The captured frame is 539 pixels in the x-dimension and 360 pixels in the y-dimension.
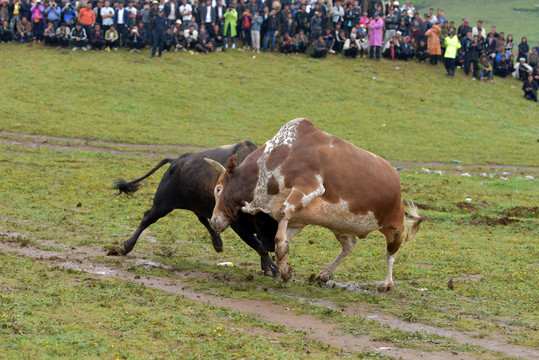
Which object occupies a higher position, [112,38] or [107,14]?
[107,14]

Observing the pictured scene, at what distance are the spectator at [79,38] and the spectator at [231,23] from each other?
623cm

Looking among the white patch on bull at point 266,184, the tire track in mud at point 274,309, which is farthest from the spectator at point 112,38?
the white patch on bull at point 266,184

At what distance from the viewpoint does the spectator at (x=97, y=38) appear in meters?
30.9

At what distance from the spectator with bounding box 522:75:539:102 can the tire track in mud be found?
27.8 metres

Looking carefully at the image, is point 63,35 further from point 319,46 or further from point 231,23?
point 319,46

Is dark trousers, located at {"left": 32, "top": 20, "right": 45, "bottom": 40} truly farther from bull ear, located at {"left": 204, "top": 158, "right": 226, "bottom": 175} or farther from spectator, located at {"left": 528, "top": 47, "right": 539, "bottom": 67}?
bull ear, located at {"left": 204, "top": 158, "right": 226, "bottom": 175}

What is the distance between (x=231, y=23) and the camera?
32.8 metres

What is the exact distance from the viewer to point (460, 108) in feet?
104

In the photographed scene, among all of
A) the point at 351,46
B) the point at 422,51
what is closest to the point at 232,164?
the point at 351,46

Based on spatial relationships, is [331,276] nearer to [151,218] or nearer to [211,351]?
[151,218]

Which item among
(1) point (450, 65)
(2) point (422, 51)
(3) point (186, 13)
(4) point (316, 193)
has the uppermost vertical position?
(3) point (186, 13)

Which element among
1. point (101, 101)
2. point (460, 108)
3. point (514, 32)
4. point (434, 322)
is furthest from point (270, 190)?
point (514, 32)

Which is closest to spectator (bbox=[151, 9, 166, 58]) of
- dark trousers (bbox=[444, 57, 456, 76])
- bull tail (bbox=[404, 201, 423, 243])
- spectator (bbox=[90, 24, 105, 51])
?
spectator (bbox=[90, 24, 105, 51])

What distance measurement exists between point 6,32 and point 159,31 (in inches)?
262
